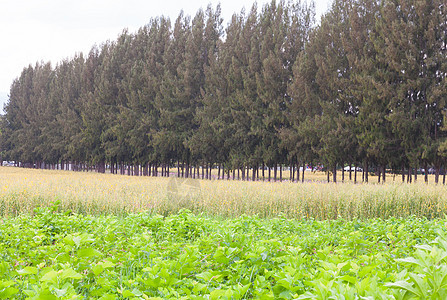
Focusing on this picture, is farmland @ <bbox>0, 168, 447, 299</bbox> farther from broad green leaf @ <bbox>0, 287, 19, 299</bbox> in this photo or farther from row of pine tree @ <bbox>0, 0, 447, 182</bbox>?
→ row of pine tree @ <bbox>0, 0, 447, 182</bbox>

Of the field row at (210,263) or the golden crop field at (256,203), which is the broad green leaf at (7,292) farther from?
the golden crop field at (256,203)

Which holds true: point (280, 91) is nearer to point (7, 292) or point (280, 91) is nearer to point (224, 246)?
point (224, 246)

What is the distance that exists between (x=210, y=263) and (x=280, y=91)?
63.0 ft

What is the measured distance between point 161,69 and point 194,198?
2127 centimetres

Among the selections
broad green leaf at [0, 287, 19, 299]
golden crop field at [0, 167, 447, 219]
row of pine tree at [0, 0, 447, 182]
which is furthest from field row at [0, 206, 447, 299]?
row of pine tree at [0, 0, 447, 182]

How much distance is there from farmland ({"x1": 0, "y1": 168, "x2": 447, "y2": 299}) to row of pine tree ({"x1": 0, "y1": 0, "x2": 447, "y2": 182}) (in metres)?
7.60

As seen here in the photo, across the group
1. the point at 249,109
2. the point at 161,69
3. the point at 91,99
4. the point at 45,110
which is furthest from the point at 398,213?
the point at 45,110

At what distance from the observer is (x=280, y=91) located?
70.0 ft

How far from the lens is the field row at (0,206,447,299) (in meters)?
1.65

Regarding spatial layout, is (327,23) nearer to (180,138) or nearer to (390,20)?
(390,20)

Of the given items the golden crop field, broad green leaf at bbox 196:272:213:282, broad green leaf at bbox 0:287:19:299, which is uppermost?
broad green leaf at bbox 196:272:213:282

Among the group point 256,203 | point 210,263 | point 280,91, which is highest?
point 280,91

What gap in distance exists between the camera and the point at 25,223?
534cm

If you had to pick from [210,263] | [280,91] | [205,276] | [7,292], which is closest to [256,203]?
[210,263]
